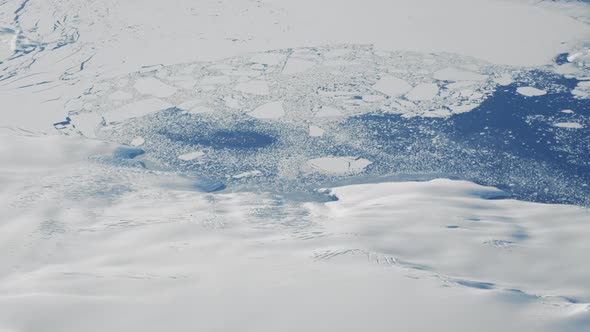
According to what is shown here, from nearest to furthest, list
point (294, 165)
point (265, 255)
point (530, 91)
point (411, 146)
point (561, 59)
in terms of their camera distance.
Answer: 1. point (265, 255)
2. point (294, 165)
3. point (411, 146)
4. point (530, 91)
5. point (561, 59)

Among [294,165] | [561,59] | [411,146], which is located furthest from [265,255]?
[561,59]

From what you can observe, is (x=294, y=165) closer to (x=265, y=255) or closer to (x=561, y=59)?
(x=265, y=255)

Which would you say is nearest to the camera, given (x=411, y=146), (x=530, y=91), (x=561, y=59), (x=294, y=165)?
(x=294, y=165)

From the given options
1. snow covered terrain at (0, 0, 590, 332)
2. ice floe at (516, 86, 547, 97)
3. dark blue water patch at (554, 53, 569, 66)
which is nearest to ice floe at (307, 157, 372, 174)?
snow covered terrain at (0, 0, 590, 332)

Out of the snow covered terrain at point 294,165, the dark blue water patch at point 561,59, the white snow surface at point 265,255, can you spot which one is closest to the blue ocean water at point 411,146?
the snow covered terrain at point 294,165

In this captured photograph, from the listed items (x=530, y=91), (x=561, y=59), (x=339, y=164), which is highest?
(x=561, y=59)

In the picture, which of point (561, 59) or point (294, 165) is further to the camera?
point (561, 59)

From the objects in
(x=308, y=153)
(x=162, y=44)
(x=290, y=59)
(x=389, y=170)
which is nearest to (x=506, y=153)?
(x=389, y=170)

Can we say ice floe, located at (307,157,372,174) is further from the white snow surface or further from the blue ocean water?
the white snow surface
